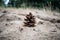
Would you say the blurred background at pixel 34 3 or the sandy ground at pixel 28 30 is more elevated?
the blurred background at pixel 34 3

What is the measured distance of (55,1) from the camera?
6750 mm

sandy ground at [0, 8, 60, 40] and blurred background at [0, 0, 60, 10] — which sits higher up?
blurred background at [0, 0, 60, 10]

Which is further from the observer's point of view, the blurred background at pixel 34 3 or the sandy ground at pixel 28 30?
the blurred background at pixel 34 3

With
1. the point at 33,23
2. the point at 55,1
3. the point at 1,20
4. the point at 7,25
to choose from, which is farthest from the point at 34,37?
the point at 55,1

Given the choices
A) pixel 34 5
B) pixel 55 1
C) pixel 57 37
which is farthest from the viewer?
pixel 34 5

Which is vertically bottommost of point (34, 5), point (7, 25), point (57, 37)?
point (57, 37)

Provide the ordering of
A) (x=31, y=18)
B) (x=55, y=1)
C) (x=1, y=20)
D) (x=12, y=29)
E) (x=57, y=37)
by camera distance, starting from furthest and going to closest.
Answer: (x=55, y=1) < (x=1, y=20) < (x=31, y=18) < (x=12, y=29) < (x=57, y=37)

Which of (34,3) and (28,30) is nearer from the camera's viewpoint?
(28,30)

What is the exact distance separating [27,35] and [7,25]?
91 centimetres

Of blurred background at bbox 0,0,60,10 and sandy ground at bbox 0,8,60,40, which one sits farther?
blurred background at bbox 0,0,60,10

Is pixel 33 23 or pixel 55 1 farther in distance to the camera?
pixel 55 1

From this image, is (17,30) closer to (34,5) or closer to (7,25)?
(7,25)

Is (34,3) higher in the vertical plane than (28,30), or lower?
higher

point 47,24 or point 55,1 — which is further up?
point 55,1
